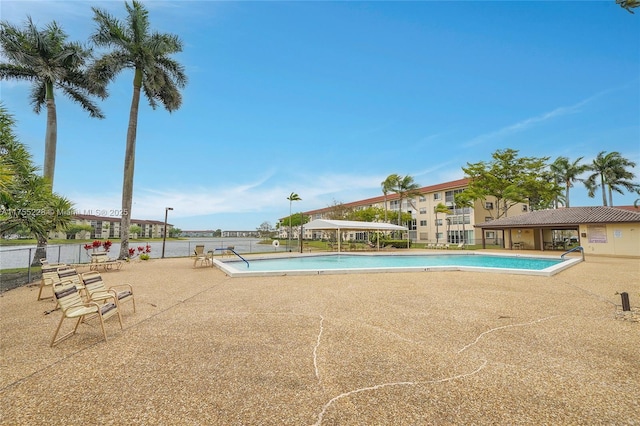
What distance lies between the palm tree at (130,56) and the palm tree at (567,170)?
51.7 metres

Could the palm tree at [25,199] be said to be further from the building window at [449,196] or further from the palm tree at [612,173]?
the palm tree at [612,173]

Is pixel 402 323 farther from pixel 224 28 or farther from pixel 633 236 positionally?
pixel 633 236

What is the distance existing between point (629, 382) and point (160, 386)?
207 inches

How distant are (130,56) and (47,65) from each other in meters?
4.49

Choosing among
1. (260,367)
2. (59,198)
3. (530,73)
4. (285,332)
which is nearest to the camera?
(260,367)

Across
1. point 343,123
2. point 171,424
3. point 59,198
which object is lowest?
point 171,424

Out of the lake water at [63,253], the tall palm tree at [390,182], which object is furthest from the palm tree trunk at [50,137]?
the tall palm tree at [390,182]

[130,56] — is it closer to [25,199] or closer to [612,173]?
[25,199]

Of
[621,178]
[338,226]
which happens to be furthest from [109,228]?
[621,178]

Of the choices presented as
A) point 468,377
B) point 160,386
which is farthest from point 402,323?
point 160,386

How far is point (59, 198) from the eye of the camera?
1175 cm

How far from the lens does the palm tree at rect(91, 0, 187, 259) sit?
16984 mm

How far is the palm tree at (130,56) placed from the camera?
17.0 m

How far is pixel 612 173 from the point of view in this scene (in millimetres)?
40281
